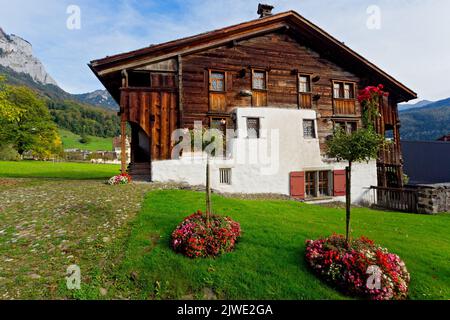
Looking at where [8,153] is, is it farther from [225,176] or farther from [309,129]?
[309,129]

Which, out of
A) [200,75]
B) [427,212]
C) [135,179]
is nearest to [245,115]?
[200,75]

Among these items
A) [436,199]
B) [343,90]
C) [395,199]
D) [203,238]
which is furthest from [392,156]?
[203,238]

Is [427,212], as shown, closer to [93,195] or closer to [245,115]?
[245,115]

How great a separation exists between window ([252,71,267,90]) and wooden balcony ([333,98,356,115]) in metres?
6.38

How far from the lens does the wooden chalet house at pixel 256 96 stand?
1623 centimetres

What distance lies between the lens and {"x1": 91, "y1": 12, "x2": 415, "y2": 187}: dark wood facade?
1617 centimetres

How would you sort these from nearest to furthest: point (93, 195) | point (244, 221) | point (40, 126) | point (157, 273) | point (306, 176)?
point (157, 273)
point (244, 221)
point (93, 195)
point (306, 176)
point (40, 126)

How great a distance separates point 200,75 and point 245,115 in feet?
13.8

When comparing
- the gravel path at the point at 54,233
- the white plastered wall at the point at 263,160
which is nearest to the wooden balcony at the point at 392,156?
the white plastered wall at the point at 263,160

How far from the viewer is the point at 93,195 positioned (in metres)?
11.9

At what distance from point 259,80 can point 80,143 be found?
4433 inches

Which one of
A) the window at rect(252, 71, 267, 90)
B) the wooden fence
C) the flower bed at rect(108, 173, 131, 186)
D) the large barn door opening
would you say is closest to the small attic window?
the large barn door opening

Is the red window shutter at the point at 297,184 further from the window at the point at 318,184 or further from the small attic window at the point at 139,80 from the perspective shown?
the small attic window at the point at 139,80

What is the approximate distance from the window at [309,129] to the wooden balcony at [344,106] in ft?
9.02
